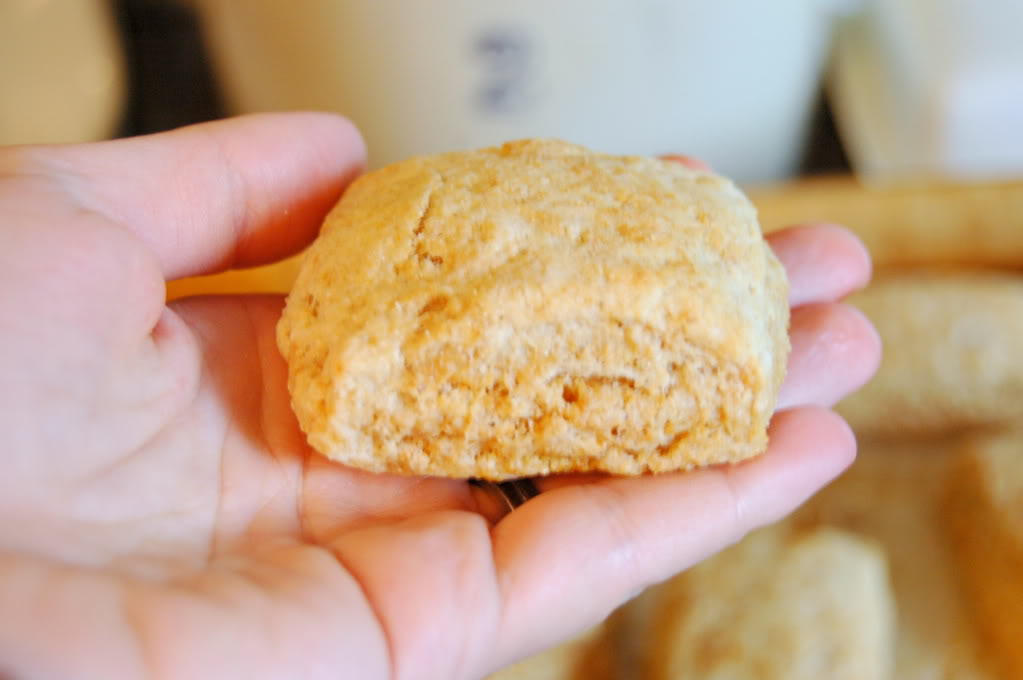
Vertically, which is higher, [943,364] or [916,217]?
[916,217]

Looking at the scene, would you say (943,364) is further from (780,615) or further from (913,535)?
(780,615)

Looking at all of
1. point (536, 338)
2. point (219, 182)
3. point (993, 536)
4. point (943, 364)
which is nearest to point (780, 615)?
point (993, 536)

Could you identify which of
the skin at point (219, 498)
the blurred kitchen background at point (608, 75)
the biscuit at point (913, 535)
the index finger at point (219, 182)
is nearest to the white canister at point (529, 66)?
the blurred kitchen background at point (608, 75)

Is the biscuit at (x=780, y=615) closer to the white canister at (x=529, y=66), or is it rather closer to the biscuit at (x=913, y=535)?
the biscuit at (x=913, y=535)

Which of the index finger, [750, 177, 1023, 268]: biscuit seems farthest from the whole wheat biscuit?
[750, 177, 1023, 268]: biscuit

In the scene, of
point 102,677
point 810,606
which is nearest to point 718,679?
point 810,606

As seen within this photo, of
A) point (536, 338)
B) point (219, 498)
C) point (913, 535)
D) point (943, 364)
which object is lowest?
point (913, 535)

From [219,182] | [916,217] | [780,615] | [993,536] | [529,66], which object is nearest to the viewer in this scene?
[219,182]

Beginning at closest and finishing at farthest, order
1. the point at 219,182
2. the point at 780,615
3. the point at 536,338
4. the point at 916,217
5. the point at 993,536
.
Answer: the point at 536,338 < the point at 219,182 < the point at 780,615 < the point at 993,536 < the point at 916,217
